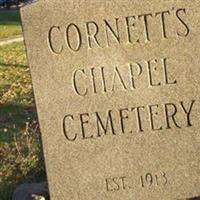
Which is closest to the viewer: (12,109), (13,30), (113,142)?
(113,142)

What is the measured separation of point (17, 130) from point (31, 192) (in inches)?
112

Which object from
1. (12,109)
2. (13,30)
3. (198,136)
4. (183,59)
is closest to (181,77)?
(183,59)

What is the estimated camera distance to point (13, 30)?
68.4ft

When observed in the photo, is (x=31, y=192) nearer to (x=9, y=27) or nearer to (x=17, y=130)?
(x=17, y=130)

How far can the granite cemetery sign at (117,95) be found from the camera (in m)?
4.12

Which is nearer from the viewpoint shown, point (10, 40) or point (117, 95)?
point (117, 95)

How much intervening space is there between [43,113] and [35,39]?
456mm

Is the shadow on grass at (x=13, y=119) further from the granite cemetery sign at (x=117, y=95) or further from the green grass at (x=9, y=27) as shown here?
the green grass at (x=9, y=27)

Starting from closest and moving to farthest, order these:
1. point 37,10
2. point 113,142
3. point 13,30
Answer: point 37,10 → point 113,142 → point 13,30

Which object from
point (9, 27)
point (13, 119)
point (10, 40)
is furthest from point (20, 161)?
point (9, 27)

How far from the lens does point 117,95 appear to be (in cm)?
426

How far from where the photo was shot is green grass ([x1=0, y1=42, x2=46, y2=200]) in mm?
5617

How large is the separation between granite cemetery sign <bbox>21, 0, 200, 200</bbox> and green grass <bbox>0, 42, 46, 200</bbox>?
1184 mm

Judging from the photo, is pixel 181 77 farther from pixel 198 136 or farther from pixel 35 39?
pixel 35 39
